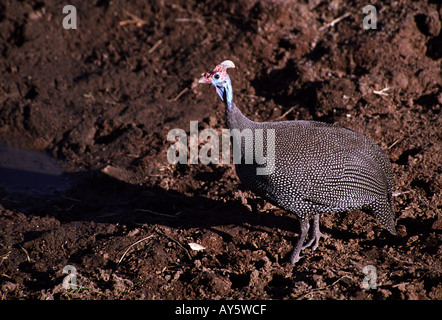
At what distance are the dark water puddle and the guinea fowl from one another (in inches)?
90.3

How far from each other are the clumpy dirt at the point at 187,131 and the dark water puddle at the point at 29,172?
2 cm

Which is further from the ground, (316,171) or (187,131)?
(187,131)

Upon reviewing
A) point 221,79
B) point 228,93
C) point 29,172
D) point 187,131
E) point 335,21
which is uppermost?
point 335,21

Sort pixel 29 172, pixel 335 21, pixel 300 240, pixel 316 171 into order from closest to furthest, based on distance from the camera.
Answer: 1. pixel 316 171
2. pixel 300 240
3. pixel 29 172
4. pixel 335 21

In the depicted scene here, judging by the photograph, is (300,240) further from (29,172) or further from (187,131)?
(29,172)

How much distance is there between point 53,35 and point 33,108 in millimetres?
1543

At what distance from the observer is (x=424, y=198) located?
405 cm

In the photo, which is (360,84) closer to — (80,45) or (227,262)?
(227,262)

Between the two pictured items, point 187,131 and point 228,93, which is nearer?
point 228,93

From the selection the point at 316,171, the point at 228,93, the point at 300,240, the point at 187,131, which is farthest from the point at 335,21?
the point at 300,240

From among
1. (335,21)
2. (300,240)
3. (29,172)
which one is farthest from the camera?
(335,21)

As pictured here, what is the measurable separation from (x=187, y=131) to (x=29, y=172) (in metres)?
1.78

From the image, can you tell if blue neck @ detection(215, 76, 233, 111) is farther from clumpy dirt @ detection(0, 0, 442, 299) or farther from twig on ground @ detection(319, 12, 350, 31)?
twig on ground @ detection(319, 12, 350, 31)

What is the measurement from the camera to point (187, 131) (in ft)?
17.2
